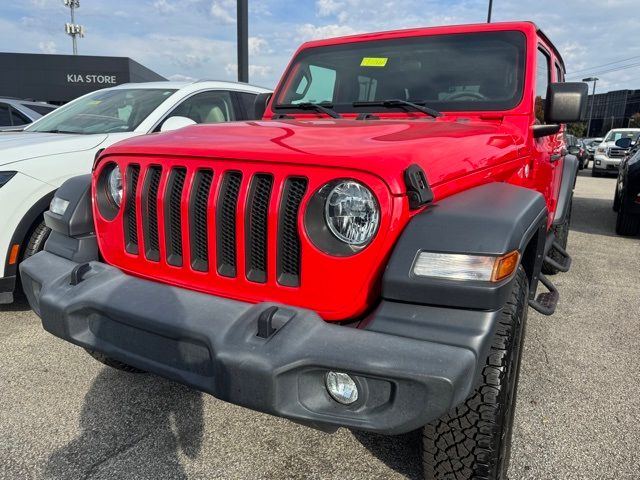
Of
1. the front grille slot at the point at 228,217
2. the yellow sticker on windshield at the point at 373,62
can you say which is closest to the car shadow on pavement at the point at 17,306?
the front grille slot at the point at 228,217

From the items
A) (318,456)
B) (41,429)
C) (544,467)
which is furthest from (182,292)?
(544,467)

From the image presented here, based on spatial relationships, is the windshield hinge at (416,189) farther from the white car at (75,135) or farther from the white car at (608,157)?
the white car at (608,157)

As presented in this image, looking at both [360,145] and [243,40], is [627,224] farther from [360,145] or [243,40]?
[360,145]

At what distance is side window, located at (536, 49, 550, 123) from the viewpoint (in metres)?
2.88

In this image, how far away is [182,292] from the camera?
183 centimetres

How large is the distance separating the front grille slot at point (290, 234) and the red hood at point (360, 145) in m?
0.09

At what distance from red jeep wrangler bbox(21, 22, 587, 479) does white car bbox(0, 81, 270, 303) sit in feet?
3.63

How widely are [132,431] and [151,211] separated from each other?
104 cm

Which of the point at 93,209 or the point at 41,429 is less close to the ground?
the point at 93,209

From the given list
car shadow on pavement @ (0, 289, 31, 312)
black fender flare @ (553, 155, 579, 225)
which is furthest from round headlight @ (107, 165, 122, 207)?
black fender flare @ (553, 155, 579, 225)

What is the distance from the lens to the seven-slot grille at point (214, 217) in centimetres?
173

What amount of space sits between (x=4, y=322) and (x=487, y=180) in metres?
3.26

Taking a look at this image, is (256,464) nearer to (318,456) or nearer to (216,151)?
(318,456)

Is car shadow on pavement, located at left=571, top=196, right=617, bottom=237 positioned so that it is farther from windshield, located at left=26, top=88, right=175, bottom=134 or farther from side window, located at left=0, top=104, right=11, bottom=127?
side window, located at left=0, top=104, right=11, bottom=127
